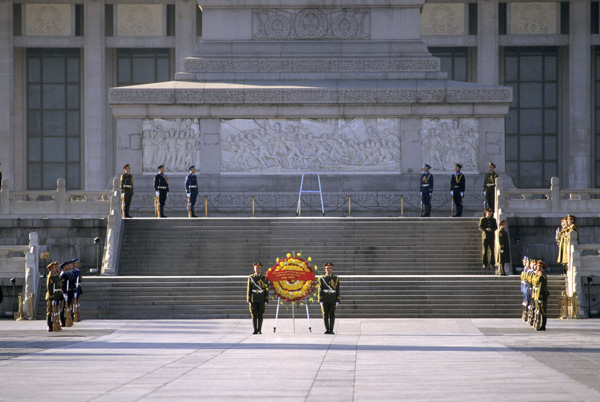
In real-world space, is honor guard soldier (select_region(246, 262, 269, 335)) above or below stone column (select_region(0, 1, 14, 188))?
below

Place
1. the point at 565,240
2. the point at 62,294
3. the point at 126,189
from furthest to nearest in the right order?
the point at 126,189 < the point at 565,240 < the point at 62,294

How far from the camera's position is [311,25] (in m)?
38.8

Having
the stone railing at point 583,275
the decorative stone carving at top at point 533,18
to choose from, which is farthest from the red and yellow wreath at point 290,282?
the decorative stone carving at top at point 533,18

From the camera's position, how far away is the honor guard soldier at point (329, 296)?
20.5 meters

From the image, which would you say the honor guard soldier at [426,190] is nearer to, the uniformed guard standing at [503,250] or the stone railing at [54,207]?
the uniformed guard standing at [503,250]

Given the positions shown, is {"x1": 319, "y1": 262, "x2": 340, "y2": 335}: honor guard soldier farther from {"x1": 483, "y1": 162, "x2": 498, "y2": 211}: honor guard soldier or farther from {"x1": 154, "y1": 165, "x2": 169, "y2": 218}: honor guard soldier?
{"x1": 154, "y1": 165, "x2": 169, "y2": 218}: honor guard soldier

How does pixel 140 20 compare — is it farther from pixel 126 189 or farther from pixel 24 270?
pixel 24 270

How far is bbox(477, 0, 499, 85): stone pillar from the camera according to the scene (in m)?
49.2

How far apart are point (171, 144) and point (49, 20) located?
17229 mm

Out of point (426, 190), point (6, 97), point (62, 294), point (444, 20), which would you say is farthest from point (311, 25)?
point (62, 294)

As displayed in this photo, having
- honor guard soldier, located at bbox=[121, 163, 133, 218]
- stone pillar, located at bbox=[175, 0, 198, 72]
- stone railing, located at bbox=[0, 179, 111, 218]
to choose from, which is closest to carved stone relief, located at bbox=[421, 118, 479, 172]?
honor guard soldier, located at bbox=[121, 163, 133, 218]

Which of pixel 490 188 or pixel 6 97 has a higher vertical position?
pixel 6 97

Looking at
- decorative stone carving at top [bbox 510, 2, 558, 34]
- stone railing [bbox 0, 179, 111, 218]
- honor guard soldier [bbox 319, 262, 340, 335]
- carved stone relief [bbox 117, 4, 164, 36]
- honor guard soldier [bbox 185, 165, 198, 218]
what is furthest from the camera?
carved stone relief [bbox 117, 4, 164, 36]

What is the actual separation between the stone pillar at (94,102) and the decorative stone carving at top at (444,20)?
15235 mm
